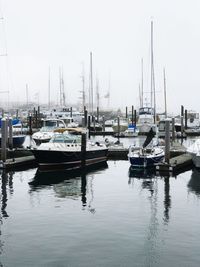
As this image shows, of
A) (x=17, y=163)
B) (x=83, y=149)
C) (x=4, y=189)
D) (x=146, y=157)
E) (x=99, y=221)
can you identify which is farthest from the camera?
(x=83, y=149)

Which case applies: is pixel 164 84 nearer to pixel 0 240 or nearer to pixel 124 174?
pixel 124 174

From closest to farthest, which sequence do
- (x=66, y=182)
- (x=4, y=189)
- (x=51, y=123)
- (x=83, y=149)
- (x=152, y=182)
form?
(x=4, y=189), (x=66, y=182), (x=152, y=182), (x=83, y=149), (x=51, y=123)

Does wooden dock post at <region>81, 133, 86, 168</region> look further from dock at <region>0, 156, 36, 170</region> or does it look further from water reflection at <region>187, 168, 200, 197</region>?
water reflection at <region>187, 168, 200, 197</region>

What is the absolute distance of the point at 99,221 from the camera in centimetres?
1880

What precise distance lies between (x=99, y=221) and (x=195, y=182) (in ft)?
39.5

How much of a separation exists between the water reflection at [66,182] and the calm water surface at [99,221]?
0.21ft

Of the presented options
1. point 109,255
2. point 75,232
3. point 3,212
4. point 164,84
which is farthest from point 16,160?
point 164,84

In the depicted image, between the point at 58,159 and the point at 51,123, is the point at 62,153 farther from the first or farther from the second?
the point at 51,123

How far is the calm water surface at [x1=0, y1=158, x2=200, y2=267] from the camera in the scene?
47.5 ft

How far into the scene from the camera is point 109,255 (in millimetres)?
14570

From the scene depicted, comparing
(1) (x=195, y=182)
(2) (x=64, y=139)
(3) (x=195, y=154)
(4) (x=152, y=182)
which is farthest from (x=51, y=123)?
(1) (x=195, y=182)

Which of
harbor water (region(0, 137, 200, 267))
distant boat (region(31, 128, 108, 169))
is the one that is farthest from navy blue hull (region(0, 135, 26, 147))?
harbor water (region(0, 137, 200, 267))

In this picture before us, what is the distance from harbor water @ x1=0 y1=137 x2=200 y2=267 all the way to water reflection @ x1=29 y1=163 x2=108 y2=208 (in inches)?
2.3

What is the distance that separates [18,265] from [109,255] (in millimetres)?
3096
